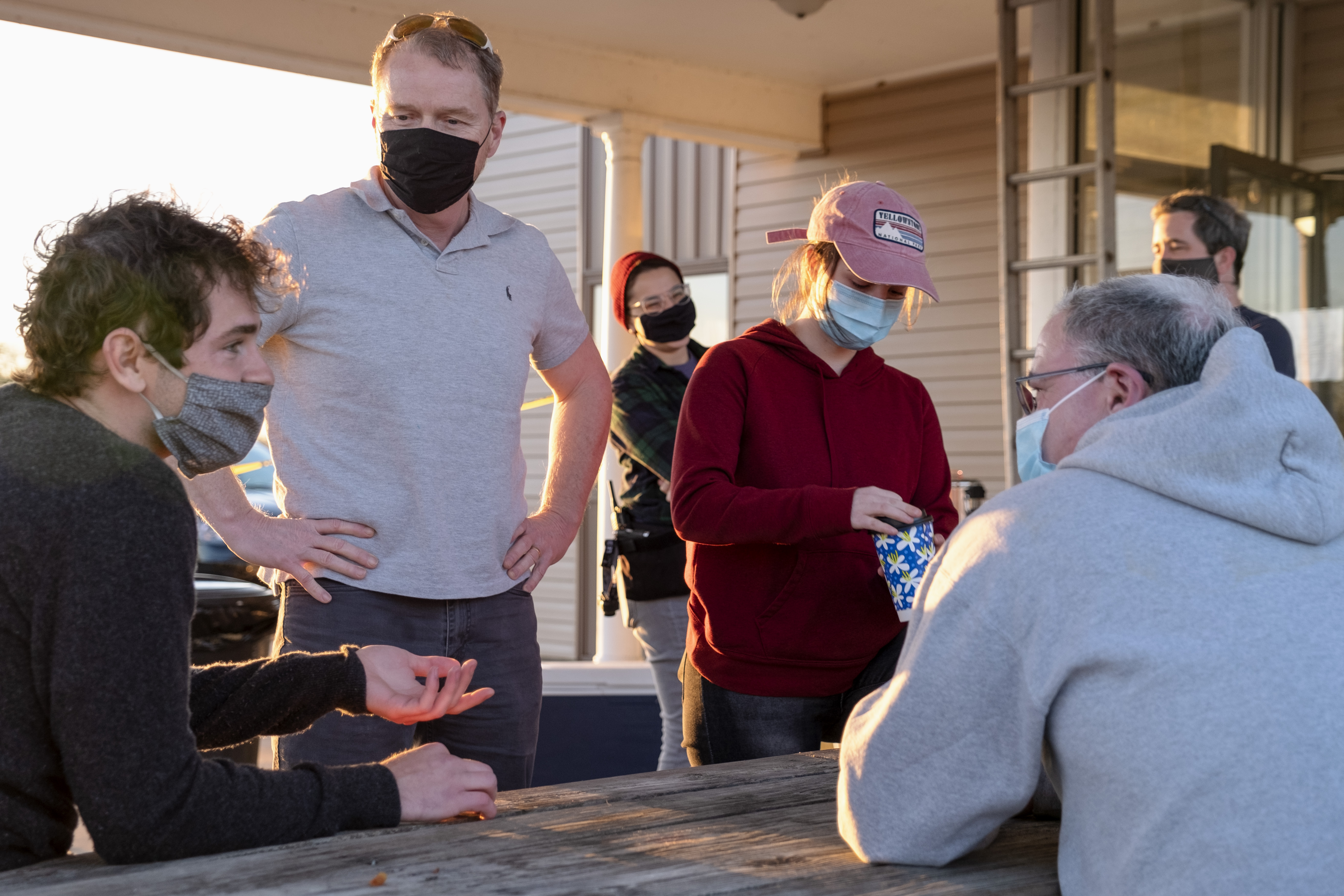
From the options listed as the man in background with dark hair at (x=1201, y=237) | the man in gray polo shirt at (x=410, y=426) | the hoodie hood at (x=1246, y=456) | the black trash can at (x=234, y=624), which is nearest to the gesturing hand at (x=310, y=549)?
the man in gray polo shirt at (x=410, y=426)

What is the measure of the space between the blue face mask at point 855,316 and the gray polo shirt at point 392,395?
61 centimetres

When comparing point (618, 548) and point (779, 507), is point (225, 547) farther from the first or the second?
point (779, 507)

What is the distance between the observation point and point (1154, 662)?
4.18 ft

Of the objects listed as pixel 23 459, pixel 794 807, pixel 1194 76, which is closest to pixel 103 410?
pixel 23 459

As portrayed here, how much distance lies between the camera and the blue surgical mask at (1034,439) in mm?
1673

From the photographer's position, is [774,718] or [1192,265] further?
[1192,265]

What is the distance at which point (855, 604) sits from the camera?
2281mm

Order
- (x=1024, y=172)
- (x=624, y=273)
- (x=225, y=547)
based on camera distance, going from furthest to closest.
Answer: (x=225, y=547), (x=1024, y=172), (x=624, y=273)

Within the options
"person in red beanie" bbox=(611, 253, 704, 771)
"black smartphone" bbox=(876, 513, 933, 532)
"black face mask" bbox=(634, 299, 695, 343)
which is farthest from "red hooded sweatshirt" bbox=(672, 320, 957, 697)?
"black face mask" bbox=(634, 299, 695, 343)

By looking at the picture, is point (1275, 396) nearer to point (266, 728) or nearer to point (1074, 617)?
point (1074, 617)

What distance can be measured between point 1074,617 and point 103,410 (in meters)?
1.08

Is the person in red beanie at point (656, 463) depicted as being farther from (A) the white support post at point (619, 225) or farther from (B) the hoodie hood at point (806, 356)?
(A) the white support post at point (619, 225)

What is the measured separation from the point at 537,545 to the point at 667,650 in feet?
5.40

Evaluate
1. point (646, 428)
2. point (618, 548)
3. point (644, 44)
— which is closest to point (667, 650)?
point (618, 548)
